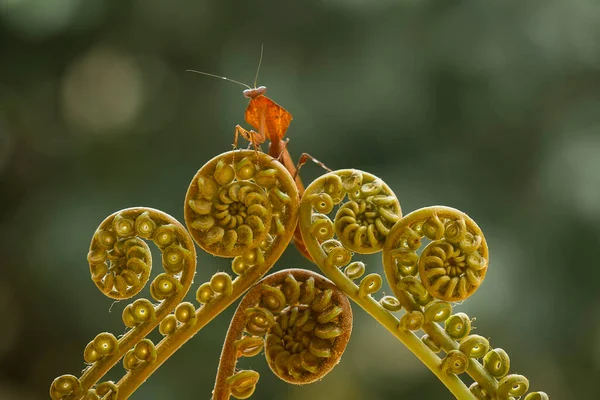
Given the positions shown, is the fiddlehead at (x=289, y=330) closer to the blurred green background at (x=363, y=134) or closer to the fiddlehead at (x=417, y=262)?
the fiddlehead at (x=417, y=262)

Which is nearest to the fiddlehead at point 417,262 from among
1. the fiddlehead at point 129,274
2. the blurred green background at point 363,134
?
the fiddlehead at point 129,274

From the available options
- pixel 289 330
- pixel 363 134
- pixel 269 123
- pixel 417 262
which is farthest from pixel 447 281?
pixel 363 134

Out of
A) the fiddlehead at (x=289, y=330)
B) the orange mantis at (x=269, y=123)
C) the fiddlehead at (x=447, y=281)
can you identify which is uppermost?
A: the orange mantis at (x=269, y=123)

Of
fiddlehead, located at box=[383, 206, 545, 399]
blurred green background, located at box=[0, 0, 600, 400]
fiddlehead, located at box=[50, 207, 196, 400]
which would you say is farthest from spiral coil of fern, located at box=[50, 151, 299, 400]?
blurred green background, located at box=[0, 0, 600, 400]

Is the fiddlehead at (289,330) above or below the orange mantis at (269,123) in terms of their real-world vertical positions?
below

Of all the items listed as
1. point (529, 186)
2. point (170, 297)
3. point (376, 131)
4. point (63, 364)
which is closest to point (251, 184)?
point (170, 297)

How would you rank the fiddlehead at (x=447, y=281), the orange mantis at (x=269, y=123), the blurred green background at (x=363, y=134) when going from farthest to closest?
1. the blurred green background at (x=363, y=134)
2. the orange mantis at (x=269, y=123)
3. the fiddlehead at (x=447, y=281)

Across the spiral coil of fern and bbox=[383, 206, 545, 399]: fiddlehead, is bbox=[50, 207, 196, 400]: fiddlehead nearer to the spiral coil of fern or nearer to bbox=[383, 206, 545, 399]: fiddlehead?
the spiral coil of fern

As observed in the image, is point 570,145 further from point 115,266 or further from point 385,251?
point 115,266
